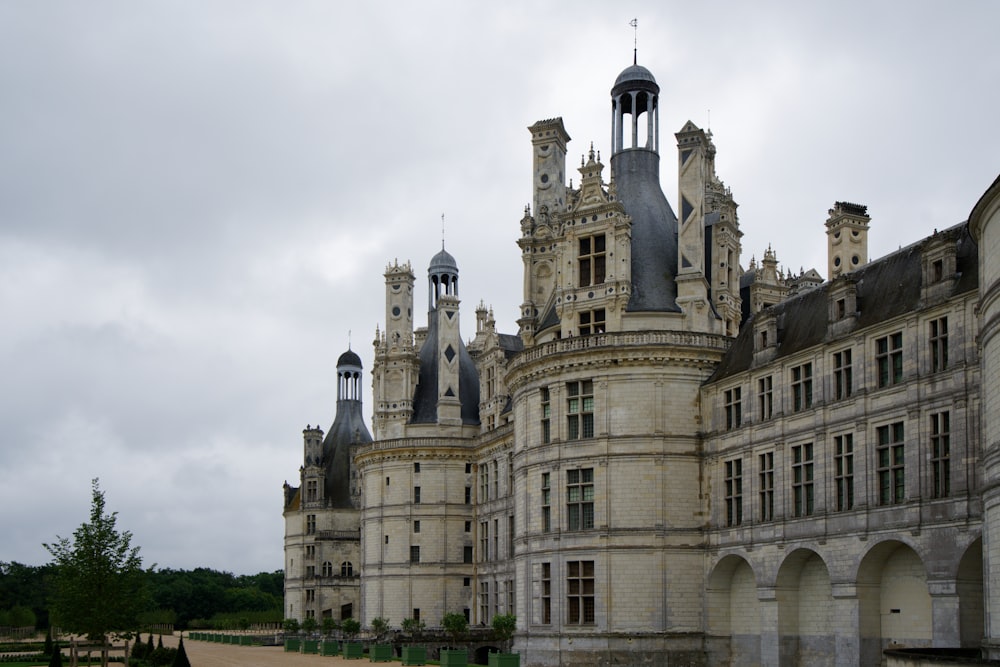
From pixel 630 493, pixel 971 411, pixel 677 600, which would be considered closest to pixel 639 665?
pixel 677 600

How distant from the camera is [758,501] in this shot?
1603 inches

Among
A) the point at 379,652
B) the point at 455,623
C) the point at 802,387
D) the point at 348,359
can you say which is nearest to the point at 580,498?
the point at 802,387

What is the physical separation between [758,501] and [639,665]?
24.0ft

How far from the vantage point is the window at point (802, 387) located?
3869 cm

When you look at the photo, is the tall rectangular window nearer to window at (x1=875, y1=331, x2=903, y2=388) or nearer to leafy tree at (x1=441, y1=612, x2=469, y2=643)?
window at (x1=875, y1=331, x2=903, y2=388)

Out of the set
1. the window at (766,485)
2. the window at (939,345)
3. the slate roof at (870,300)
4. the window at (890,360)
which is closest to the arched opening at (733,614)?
the window at (766,485)

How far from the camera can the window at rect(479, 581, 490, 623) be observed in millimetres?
67500

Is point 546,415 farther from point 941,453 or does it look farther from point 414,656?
point 941,453

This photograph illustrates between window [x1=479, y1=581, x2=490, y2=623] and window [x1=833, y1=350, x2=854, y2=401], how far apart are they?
3418cm

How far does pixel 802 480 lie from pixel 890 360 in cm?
548

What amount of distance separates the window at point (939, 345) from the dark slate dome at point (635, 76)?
21050 mm

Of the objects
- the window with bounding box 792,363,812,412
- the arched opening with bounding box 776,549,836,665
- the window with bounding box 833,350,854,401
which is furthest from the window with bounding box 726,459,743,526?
the window with bounding box 833,350,854,401

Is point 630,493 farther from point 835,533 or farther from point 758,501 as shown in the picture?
point 835,533

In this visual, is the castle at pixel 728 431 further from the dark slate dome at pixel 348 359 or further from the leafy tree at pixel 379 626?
the dark slate dome at pixel 348 359
